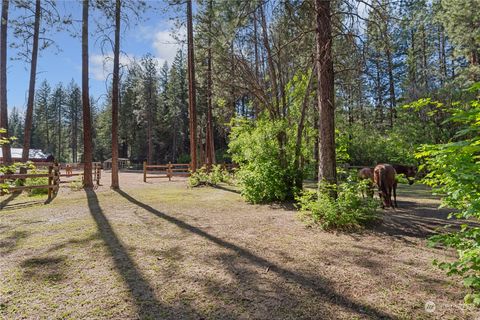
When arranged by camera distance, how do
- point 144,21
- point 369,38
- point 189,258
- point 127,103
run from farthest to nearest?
point 127,103, point 144,21, point 369,38, point 189,258

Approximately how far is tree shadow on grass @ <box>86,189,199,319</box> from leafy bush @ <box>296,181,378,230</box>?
3.55m

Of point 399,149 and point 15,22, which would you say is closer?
point 15,22

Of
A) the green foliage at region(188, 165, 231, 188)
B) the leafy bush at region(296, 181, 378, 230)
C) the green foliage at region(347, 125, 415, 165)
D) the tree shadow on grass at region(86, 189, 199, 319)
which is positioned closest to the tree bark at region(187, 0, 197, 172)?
the green foliage at region(188, 165, 231, 188)

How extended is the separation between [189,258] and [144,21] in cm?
1021

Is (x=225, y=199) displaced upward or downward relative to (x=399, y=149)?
downward

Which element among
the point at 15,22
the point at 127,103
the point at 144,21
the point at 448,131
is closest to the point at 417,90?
the point at 448,131

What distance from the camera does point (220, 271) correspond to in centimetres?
354

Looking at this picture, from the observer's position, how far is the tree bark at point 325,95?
6.01 meters

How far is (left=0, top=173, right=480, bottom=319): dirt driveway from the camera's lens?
8.71 feet

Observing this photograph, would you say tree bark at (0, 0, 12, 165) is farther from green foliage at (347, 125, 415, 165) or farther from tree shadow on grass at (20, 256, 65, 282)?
green foliage at (347, 125, 415, 165)

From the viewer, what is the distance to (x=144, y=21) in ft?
35.6

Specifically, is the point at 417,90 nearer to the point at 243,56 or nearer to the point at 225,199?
the point at 243,56

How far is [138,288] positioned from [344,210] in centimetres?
395

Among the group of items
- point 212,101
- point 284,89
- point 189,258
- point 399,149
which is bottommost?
point 189,258
